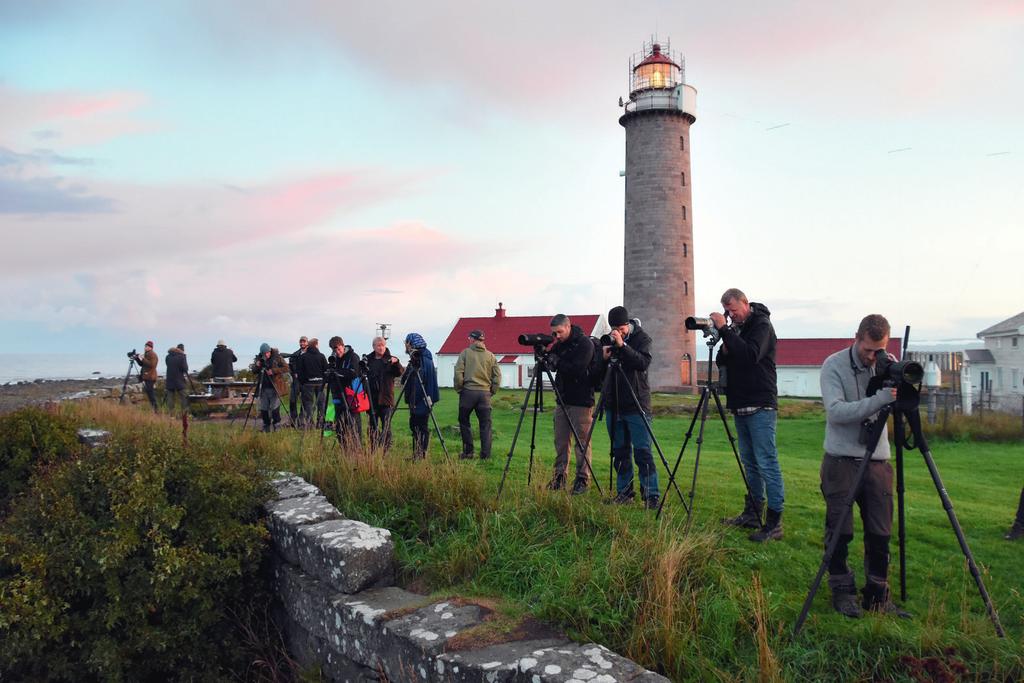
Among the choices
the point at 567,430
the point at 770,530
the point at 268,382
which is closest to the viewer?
the point at 770,530

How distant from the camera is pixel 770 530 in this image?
595cm

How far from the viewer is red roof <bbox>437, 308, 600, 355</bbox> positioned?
4372cm

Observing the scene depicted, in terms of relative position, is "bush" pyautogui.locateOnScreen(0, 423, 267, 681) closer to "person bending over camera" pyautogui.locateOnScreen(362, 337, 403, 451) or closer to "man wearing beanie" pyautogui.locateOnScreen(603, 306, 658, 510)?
"man wearing beanie" pyautogui.locateOnScreen(603, 306, 658, 510)

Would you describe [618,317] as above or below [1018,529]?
above

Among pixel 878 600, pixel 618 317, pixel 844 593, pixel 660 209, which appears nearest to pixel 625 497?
pixel 618 317

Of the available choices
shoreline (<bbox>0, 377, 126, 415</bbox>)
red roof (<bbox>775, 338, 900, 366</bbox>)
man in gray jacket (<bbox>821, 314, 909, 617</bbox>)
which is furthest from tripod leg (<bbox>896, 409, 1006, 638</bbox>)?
red roof (<bbox>775, 338, 900, 366</bbox>)

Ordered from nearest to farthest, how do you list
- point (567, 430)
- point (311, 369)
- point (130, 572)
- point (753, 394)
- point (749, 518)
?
point (130, 572), point (753, 394), point (749, 518), point (567, 430), point (311, 369)

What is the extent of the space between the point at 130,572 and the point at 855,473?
5.06 meters

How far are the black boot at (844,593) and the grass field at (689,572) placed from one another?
0.29 ft

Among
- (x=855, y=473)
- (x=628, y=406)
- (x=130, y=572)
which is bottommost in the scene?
(x=130, y=572)

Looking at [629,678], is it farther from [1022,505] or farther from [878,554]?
[1022,505]

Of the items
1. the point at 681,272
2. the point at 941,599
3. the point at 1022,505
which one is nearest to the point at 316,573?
the point at 941,599

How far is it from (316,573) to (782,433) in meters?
15.1

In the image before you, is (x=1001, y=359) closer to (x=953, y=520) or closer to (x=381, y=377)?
(x=381, y=377)
